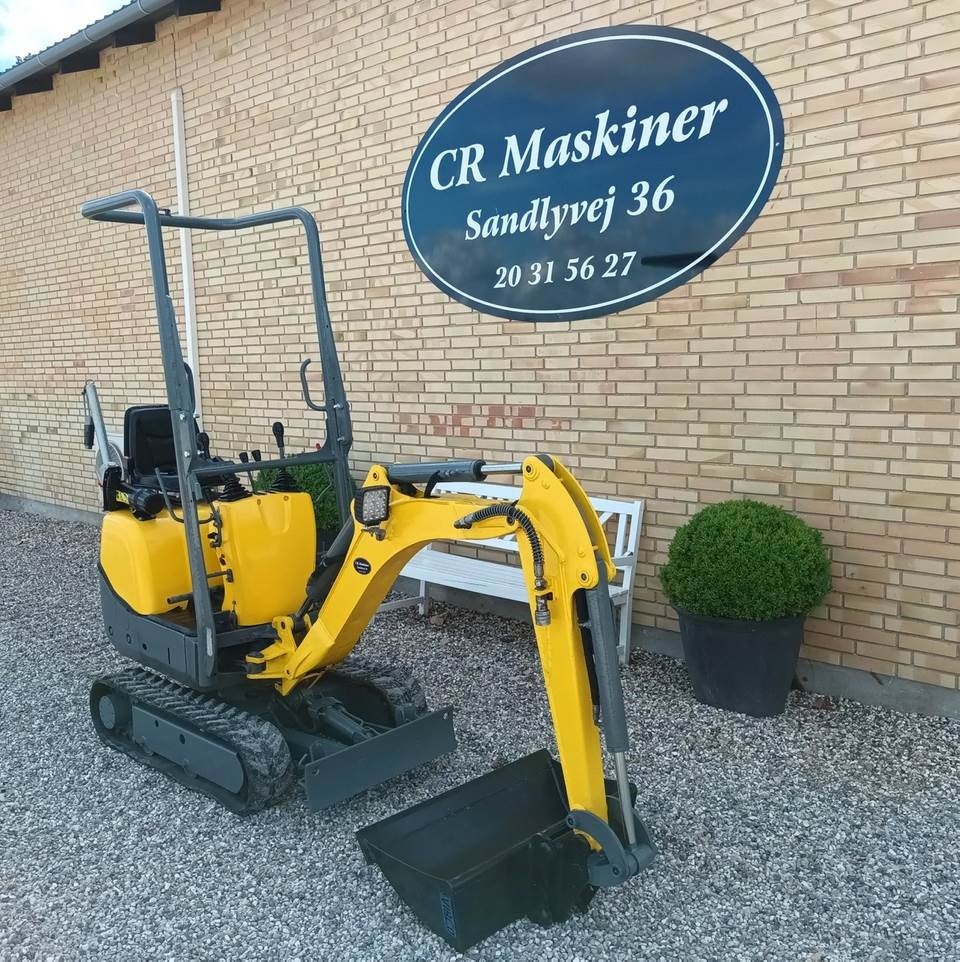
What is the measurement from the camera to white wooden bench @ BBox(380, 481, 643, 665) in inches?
195

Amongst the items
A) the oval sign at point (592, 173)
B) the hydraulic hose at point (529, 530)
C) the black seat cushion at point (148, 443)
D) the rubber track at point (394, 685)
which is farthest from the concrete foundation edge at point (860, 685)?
the black seat cushion at point (148, 443)

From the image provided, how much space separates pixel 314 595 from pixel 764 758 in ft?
6.71

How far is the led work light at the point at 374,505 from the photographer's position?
3148 millimetres

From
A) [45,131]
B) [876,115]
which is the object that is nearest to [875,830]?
[876,115]

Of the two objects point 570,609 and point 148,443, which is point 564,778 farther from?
point 148,443

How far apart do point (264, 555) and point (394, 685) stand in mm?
801

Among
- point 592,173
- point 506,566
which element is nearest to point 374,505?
point 506,566

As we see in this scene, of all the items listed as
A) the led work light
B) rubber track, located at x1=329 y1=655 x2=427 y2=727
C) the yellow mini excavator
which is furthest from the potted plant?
the led work light

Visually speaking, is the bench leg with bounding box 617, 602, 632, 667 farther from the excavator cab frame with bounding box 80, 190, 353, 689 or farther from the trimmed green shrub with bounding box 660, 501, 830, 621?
the excavator cab frame with bounding box 80, 190, 353, 689

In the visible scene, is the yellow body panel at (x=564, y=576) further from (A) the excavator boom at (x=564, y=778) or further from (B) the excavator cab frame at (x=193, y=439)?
(B) the excavator cab frame at (x=193, y=439)

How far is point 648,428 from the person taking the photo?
198 inches

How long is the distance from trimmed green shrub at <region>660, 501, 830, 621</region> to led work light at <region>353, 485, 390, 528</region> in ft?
5.84

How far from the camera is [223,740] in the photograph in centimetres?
344

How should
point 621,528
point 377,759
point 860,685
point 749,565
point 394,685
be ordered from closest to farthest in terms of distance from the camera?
1. point 377,759
2. point 394,685
3. point 749,565
4. point 860,685
5. point 621,528
